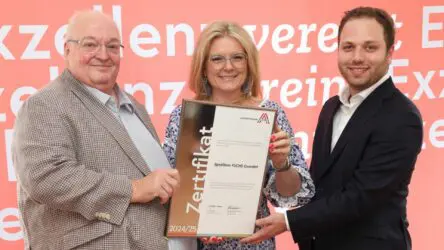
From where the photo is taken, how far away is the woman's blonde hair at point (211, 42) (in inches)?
76.9

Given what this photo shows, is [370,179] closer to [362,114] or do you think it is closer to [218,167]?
[362,114]

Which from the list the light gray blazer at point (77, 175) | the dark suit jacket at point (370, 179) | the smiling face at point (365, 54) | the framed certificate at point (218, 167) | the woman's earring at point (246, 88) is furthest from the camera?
the woman's earring at point (246, 88)

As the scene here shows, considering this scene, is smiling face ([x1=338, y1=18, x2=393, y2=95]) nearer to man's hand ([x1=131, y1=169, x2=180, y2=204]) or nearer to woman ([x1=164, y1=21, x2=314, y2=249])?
woman ([x1=164, y1=21, x2=314, y2=249])

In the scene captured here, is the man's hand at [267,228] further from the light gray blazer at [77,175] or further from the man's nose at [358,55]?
the man's nose at [358,55]

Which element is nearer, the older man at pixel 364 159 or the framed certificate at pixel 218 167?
the framed certificate at pixel 218 167

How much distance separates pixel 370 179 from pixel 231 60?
66 centimetres

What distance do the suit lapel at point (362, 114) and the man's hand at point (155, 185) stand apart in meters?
0.60

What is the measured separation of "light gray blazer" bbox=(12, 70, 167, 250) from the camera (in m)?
1.54

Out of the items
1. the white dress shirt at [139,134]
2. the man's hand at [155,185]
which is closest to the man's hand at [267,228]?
the white dress shirt at [139,134]

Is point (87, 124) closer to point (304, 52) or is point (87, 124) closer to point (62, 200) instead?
point (62, 200)

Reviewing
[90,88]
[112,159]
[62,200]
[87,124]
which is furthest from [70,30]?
[62,200]

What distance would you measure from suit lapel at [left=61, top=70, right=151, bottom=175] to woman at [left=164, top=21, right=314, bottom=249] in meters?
0.25

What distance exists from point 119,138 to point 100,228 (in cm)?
29

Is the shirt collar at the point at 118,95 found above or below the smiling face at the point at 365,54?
below
